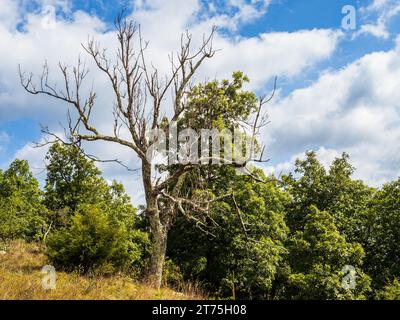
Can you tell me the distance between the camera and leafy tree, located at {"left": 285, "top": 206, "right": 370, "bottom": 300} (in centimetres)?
2022

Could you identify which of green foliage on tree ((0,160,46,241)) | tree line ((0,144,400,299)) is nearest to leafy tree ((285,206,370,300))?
tree line ((0,144,400,299))

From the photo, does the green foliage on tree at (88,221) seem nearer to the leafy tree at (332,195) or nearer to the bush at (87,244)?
the bush at (87,244)

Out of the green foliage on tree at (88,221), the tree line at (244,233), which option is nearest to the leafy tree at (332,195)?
the tree line at (244,233)

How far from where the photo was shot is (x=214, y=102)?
23.5 metres

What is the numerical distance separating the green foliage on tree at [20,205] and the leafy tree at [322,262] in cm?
1662

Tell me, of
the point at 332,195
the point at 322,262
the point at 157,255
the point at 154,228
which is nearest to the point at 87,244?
the point at 154,228

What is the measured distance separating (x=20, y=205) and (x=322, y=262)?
74.6ft

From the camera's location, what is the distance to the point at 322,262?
72.9ft

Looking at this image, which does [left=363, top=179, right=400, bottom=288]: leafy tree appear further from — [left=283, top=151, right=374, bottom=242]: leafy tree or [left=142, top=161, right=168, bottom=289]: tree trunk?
[left=142, top=161, right=168, bottom=289]: tree trunk

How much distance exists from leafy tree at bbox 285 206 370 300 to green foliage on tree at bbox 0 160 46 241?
16616 millimetres

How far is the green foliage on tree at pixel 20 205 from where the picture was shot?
70.3 feet

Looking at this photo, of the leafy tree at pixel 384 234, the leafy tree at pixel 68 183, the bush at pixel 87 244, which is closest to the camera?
the bush at pixel 87 244
